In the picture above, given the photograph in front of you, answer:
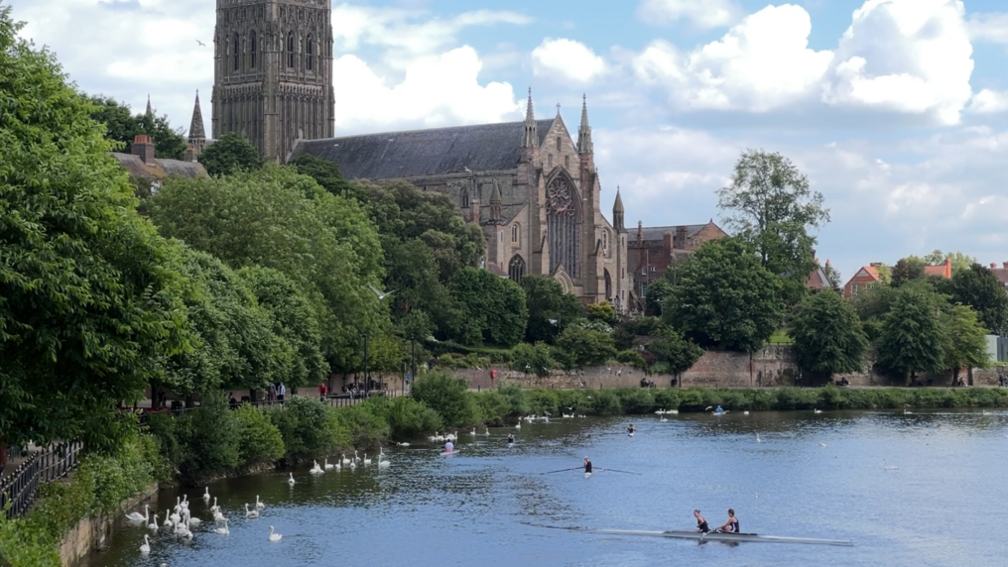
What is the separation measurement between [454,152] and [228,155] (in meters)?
28.4

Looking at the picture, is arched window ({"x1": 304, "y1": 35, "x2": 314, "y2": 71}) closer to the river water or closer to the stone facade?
the stone facade

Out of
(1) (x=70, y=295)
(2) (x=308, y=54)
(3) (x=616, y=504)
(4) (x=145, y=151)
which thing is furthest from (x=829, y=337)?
(1) (x=70, y=295)

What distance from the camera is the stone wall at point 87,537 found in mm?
36656

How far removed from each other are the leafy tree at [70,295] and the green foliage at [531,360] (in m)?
76.2

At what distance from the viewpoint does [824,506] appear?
185 feet

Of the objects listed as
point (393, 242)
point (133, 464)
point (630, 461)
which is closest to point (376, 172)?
point (393, 242)

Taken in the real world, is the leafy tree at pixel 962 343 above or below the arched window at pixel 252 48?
below

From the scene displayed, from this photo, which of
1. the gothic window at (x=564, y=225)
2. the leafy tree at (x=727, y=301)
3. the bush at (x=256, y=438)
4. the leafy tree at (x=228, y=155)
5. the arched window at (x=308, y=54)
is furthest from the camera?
the arched window at (x=308, y=54)

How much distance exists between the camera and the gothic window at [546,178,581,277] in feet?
479

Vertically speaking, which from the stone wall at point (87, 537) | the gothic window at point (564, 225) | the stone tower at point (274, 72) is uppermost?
the stone tower at point (274, 72)

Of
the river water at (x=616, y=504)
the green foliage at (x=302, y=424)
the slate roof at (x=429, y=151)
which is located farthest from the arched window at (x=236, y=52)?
the green foliage at (x=302, y=424)

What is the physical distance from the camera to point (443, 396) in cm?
7975

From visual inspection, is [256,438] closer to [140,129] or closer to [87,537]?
[87,537]

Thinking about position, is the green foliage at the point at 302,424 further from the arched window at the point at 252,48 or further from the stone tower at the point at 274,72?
the arched window at the point at 252,48
